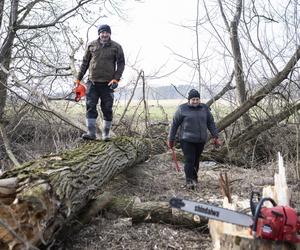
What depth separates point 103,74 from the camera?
7156mm

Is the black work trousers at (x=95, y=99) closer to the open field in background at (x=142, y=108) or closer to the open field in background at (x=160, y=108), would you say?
the open field in background at (x=142, y=108)

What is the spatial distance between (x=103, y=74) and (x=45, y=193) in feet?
11.3

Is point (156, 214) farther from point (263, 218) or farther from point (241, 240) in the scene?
point (263, 218)

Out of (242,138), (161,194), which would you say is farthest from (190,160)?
(242,138)

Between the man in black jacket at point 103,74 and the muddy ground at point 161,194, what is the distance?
3.60 feet

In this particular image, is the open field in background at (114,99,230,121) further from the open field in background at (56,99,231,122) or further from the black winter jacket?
the black winter jacket

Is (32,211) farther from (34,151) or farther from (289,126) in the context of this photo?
(289,126)

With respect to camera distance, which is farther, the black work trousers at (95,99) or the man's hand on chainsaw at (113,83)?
the black work trousers at (95,99)

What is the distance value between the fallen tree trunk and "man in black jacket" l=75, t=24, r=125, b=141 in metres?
1.42

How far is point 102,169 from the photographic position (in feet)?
19.4

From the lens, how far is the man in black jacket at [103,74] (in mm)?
7160

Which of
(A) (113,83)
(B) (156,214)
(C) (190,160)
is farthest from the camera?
(C) (190,160)

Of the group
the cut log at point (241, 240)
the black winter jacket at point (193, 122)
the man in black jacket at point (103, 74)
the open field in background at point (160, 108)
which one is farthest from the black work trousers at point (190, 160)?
the open field in background at point (160, 108)

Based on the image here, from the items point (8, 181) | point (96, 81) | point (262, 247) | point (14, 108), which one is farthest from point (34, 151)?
point (262, 247)
